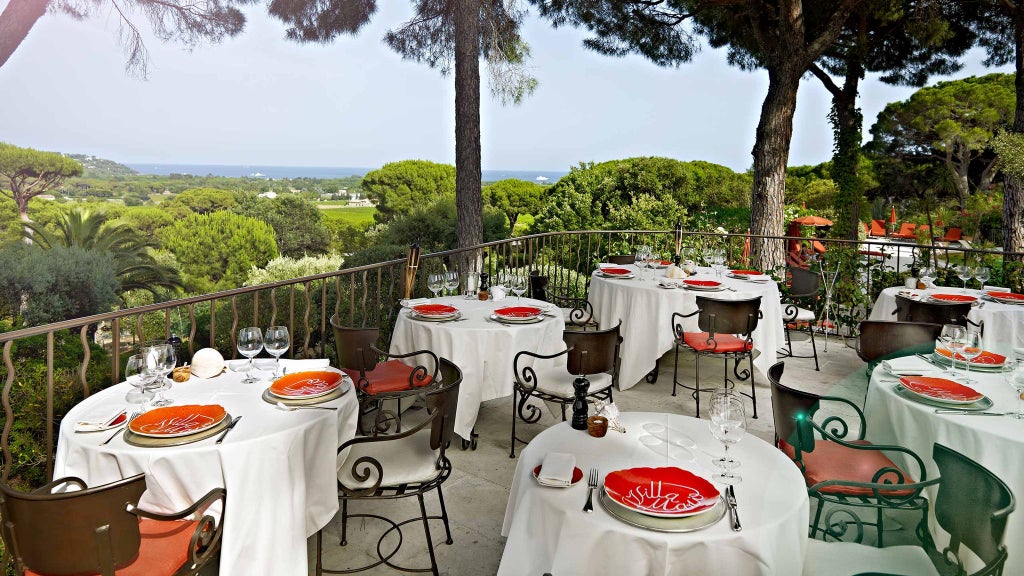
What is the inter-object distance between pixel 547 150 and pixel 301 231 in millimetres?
33702

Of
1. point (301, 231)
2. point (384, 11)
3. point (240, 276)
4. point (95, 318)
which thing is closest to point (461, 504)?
point (95, 318)

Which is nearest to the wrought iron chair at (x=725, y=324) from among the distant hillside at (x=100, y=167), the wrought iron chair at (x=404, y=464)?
the wrought iron chair at (x=404, y=464)

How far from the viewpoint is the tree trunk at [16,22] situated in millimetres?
7375

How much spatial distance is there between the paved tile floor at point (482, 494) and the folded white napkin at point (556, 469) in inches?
39.2

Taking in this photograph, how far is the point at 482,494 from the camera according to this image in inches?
122

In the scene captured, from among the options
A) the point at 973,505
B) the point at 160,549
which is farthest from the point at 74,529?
the point at 973,505

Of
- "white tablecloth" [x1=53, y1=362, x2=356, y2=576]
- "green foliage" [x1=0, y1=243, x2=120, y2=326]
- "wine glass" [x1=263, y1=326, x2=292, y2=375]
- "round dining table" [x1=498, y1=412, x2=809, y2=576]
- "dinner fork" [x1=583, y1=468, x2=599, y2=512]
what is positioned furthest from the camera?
"green foliage" [x1=0, y1=243, x2=120, y2=326]

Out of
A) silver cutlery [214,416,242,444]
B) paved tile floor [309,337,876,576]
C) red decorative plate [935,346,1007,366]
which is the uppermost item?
red decorative plate [935,346,1007,366]

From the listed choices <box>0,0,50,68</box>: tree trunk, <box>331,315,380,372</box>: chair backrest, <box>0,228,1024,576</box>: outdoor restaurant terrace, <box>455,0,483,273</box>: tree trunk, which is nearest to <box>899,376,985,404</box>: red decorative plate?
<box>0,228,1024,576</box>: outdoor restaurant terrace

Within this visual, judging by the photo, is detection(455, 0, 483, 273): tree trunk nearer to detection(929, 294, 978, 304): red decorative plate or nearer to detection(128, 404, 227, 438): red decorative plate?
detection(929, 294, 978, 304): red decorative plate

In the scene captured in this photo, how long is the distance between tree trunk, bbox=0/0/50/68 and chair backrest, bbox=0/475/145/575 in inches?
324

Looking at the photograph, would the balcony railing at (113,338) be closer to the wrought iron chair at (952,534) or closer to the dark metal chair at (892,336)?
the dark metal chair at (892,336)

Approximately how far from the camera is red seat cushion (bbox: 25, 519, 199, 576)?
1641mm

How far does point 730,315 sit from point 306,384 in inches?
117
